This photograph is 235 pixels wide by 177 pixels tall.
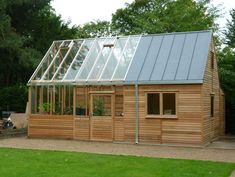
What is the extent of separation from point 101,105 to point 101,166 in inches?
275

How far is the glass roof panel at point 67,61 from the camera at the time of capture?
61.5 ft

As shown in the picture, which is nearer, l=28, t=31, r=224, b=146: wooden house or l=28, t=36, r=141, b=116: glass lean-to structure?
l=28, t=31, r=224, b=146: wooden house

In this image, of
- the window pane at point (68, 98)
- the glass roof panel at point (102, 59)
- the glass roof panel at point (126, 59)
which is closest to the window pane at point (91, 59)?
the glass roof panel at point (102, 59)

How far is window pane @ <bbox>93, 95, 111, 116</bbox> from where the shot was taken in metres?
17.4

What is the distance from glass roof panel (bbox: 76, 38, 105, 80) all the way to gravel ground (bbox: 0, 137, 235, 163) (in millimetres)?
3036

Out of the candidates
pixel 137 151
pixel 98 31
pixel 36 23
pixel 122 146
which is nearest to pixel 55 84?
pixel 122 146

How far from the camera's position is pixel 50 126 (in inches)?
722

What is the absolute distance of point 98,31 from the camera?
4306 cm

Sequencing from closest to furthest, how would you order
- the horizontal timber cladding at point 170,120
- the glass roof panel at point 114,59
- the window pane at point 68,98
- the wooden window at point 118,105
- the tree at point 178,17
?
the horizontal timber cladding at point 170,120
the wooden window at point 118,105
the glass roof panel at point 114,59
the window pane at point 68,98
the tree at point 178,17

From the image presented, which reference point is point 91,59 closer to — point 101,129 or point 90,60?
point 90,60

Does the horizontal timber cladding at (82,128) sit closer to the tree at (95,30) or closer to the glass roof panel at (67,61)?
the glass roof panel at (67,61)

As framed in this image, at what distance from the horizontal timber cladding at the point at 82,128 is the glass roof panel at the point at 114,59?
82.3 inches

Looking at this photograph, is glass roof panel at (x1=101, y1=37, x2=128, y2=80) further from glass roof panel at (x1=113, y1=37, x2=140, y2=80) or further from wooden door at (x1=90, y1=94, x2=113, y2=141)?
wooden door at (x1=90, y1=94, x2=113, y2=141)

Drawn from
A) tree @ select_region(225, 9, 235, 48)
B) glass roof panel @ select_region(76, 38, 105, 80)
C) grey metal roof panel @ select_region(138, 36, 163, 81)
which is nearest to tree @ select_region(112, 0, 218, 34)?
tree @ select_region(225, 9, 235, 48)
